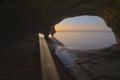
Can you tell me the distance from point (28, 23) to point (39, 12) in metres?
1.65

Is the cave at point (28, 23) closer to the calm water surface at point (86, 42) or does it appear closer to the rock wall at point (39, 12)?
the rock wall at point (39, 12)

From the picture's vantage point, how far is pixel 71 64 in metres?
6.32

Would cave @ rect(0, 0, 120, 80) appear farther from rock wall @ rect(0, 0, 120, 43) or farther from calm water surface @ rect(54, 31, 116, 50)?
calm water surface @ rect(54, 31, 116, 50)

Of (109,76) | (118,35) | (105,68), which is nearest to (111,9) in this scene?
(118,35)

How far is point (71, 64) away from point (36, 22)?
5.62 metres

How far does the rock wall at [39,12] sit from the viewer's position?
8.30 meters

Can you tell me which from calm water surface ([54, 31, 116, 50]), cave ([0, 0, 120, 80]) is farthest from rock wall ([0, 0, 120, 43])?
calm water surface ([54, 31, 116, 50])

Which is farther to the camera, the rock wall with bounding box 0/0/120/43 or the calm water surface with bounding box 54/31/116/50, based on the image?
the calm water surface with bounding box 54/31/116/50

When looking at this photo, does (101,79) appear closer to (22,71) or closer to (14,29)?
(22,71)

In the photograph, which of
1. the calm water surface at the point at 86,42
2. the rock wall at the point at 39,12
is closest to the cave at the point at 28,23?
the rock wall at the point at 39,12

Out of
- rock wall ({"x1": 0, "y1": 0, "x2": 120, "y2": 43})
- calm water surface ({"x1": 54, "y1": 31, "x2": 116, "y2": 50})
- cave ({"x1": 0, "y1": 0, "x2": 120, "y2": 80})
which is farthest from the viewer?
calm water surface ({"x1": 54, "y1": 31, "x2": 116, "y2": 50})

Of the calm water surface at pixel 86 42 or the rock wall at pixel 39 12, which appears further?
the calm water surface at pixel 86 42

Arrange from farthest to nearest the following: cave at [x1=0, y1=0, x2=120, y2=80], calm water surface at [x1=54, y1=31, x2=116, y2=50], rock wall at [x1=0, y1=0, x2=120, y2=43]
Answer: calm water surface at [x1=54, y1=31, x2=116, y2=50], rock wall at [x1=0, y1=0, x2=120, y2=43], cave at [x1=0, y1=0, x2=120, y2=80]

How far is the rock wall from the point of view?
8.30m
